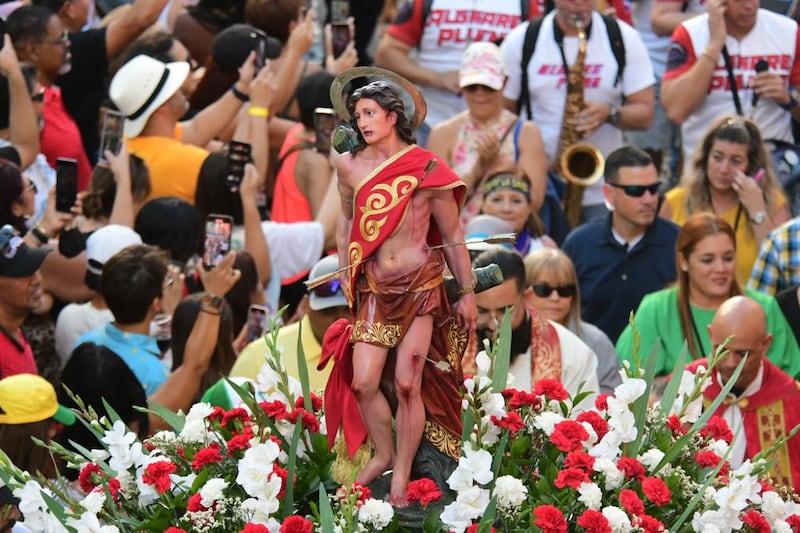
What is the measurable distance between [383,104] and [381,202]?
29cm

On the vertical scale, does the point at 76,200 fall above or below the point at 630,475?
below

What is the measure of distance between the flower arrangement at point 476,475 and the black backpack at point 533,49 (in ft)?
17.4

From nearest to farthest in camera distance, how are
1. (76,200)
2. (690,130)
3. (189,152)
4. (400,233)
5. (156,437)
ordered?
(400,233) < (156,437) < (76,200) < (189,152) < (690,130)

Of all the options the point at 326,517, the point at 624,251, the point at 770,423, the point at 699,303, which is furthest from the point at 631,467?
the point at 624,251

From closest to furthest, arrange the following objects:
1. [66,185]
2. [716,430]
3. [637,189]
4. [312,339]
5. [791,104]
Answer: [716,430] → [312,339] → [66,185] → [637,189] → [791,104]

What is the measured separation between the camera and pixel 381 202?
15.0 feet

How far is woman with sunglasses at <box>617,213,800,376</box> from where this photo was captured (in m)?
8.07

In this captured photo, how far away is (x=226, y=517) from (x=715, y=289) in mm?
4093

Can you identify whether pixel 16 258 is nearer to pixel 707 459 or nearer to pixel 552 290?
pixel 552 290

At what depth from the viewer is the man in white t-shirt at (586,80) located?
10.3 metres

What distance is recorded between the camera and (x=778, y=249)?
348 inches

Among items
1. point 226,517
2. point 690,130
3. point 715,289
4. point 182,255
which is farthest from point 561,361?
point 690,130

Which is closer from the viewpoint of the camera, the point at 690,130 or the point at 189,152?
the point at 189,152

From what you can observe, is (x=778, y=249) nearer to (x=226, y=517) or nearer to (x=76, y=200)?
(x=76, y=200)
